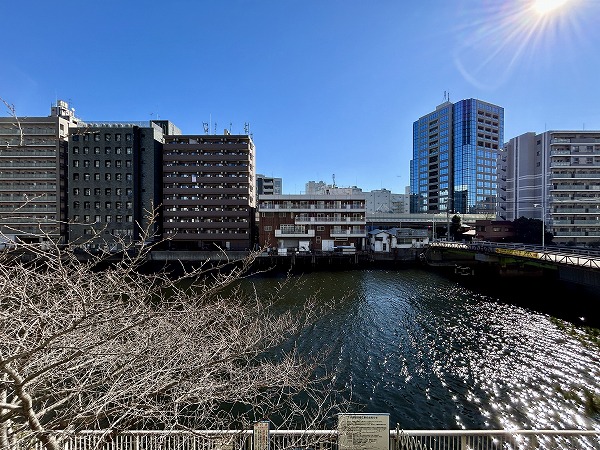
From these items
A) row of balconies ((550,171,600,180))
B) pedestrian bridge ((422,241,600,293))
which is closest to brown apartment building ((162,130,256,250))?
pedestrian bridge ((422,241,600,293))

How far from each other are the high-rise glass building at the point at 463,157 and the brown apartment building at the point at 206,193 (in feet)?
229

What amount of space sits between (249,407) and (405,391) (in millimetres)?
6243

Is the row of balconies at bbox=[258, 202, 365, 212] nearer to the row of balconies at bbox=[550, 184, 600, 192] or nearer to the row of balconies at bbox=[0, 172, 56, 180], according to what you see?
the row of balconies at bbox=[0, 172, 56, 180]

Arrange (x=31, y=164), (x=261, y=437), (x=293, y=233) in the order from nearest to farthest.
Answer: (x=261, y=437), (x=293, y=233), (x=31, y=164)

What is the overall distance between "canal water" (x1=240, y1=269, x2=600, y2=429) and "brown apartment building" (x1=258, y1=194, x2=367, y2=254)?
838 inches

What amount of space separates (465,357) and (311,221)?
35710 mm

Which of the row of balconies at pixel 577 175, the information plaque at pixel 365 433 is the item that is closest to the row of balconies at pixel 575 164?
the row of balconies at pixel 577 175

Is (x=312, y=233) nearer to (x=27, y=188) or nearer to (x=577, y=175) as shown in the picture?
(x=27, y=188)

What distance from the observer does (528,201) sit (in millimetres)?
56969

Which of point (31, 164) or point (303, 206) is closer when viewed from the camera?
point (31, 164)

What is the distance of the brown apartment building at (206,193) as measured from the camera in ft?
163

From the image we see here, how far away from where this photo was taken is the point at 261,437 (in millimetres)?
5961

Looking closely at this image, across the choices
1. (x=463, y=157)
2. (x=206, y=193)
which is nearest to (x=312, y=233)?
(x=206, y=193)

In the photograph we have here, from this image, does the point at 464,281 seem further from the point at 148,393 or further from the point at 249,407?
the point at 148,393
